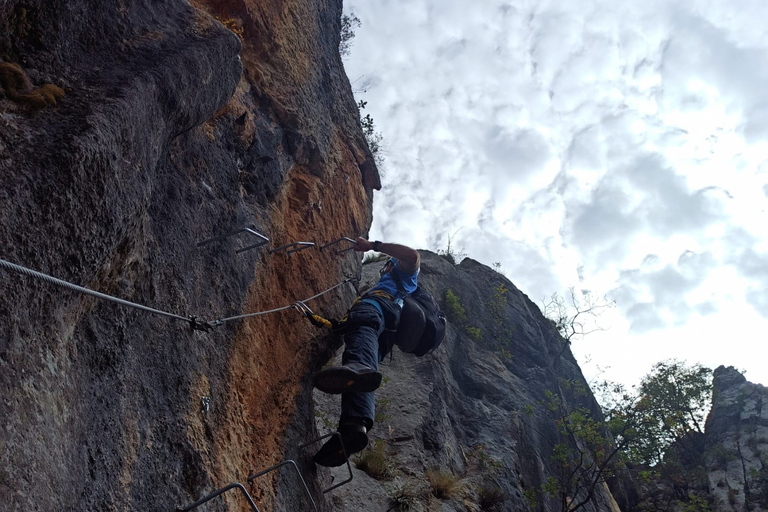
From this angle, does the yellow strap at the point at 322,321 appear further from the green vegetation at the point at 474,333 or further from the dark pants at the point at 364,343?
the green vegetation at the point at 474,333

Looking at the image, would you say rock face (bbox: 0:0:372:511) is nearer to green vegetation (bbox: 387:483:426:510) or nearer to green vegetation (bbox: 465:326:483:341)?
green vegetation (bbox: 387:483:426:510)

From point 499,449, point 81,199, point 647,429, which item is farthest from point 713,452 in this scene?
point 81,199

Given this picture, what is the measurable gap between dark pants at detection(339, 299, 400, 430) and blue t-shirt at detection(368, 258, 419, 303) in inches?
12.7

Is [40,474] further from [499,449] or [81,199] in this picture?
[499,449]

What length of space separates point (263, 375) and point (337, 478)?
120 inches

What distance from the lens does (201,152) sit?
14.5ft

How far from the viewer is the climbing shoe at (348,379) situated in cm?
452

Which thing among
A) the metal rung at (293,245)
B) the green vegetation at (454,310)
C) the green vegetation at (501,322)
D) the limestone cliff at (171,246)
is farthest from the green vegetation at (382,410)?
the green vegetation at (501,322)

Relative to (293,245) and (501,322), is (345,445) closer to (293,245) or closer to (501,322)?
(293,245)

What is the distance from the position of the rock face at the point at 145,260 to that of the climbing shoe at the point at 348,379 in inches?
23.2

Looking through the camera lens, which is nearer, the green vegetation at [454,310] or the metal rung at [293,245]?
the metal rung at [293,245]

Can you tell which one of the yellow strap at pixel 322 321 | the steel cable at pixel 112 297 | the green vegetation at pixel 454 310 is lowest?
the steel cable at pixel 112 297

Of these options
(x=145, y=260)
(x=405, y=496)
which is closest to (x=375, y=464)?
(x=405, y=496)

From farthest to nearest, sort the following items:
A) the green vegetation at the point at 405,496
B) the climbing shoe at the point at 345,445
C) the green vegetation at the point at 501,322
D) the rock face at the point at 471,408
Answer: the green vegetation at the point at 501,322, the rock face at the point at 471,408, the green vegetation at the point at 405,496, the climbing shoe at the point at 345,445
